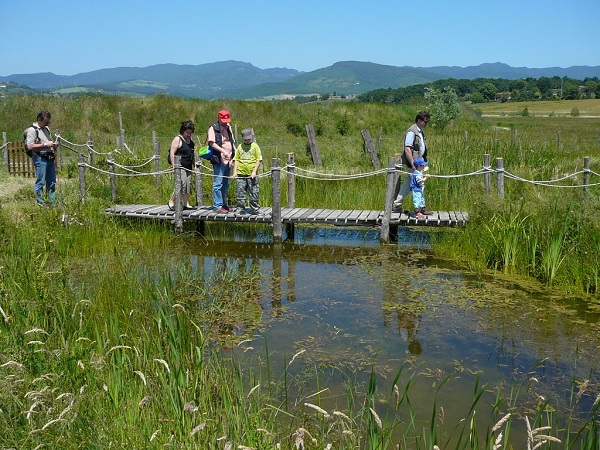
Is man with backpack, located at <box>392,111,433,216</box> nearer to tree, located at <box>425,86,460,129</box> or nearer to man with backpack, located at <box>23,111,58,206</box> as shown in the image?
man with backpack, located at <box>23,111,58,206</box>

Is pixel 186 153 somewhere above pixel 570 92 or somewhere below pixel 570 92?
below

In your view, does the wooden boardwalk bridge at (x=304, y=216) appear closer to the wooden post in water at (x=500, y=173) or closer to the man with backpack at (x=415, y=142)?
the man with backpack at (x=415, y=142)

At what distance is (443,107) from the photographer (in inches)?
1158

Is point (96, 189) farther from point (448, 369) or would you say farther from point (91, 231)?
point (448, 369)

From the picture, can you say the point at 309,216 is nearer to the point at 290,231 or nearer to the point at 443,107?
the point at 290,231

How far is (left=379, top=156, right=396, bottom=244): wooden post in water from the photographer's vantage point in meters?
9.72

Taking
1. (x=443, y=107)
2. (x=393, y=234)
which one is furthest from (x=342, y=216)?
(x=443, y=107)

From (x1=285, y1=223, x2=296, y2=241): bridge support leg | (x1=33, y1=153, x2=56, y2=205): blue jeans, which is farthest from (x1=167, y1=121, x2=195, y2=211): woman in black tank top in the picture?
(x1=33, y1=153, x2=56, y2=205): blue jeans

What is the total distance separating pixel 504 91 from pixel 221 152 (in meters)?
120

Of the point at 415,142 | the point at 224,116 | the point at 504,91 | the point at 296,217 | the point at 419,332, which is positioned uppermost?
the point at 504,91

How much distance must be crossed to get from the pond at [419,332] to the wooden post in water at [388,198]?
0.43 metres

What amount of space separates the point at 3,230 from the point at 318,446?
5858mm

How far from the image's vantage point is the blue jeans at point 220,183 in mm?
10273

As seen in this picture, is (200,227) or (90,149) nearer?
(200,227)
